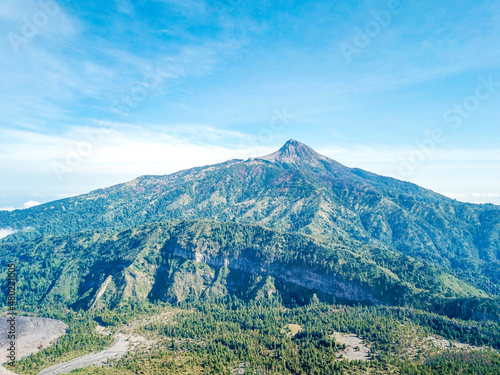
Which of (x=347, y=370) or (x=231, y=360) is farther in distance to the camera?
(x=231, y=360)

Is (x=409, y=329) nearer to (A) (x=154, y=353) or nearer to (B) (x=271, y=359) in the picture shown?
(B) (x=271, y=359)

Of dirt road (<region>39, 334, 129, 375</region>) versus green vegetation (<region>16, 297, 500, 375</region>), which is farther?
dirt road (<region>39, 334, 129, 375</region>)

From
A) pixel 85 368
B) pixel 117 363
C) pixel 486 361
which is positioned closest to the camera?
pixel 486 361

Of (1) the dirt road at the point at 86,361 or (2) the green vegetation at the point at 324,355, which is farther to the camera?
(1) the dirt road at the point at 86,361

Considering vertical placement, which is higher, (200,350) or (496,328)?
(496,328)

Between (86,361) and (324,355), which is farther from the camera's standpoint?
(86,361)

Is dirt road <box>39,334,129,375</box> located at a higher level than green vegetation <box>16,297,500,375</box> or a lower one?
lower

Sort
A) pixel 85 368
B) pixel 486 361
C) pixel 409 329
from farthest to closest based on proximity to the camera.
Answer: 1. pixel 409 329
2. pixel 85 368
3. pixel 486 361

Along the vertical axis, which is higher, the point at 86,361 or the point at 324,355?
the point at 324,355

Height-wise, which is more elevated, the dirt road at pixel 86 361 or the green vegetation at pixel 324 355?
the green vegetation at pixel 324 355

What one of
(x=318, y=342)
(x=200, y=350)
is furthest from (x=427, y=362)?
(x=200, y=350)
